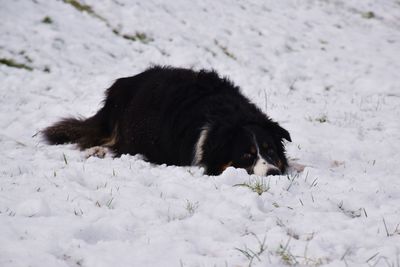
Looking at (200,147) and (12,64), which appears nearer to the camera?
(200,147)

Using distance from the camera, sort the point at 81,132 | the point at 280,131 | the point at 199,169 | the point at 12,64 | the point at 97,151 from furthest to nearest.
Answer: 1. the point at 12,64
2. the point at 81,132
3. the point at 97,151
4. the point at 280,131
5. the point at 199,169

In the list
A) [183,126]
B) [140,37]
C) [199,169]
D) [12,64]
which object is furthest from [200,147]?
[140,37]

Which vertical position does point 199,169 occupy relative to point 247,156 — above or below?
below

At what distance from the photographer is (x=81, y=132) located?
264 inches

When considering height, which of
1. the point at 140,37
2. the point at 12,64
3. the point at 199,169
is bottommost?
the point at 12,64

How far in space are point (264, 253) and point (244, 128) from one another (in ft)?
8.09

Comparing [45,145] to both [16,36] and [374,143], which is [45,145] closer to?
[374,143]

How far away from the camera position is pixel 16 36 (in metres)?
9.95

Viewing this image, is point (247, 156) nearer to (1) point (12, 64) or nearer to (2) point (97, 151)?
(2) point (97, 151)

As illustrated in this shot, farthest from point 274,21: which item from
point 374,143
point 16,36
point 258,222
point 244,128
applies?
point 258,222

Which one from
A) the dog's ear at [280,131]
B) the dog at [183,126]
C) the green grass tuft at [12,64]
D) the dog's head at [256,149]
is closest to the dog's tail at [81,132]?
the dog at [183,126]

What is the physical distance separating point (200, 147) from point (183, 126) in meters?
0.39

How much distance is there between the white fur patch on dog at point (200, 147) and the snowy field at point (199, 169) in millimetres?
356

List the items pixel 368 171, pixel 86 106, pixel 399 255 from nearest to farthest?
1. pixel 399 255
2. pixel 368 171
3. pixel 86 106
